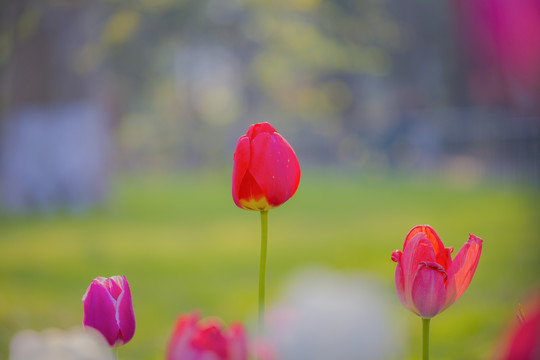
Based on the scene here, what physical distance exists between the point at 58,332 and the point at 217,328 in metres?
0.08

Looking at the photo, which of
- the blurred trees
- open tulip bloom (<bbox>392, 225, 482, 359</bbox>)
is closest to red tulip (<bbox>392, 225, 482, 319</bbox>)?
open tulip bloom (<bbox>392, 225, 482, 359</bbox>)

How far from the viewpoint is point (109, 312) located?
1.25ft

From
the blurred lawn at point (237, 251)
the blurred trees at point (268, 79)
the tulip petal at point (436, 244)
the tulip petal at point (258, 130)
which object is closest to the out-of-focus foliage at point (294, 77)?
the blurred trees at point (268, 79)

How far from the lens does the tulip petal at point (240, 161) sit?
44 centimetres

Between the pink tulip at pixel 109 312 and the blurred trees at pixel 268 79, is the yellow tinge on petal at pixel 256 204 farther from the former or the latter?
the blurred trees at pixel 268 79

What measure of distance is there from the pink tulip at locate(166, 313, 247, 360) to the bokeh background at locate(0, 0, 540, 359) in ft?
0.22

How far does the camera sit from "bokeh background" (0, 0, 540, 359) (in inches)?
104

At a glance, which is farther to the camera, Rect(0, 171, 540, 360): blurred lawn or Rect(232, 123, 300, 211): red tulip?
Rect(0, 171, 540, 360): blurred lawn

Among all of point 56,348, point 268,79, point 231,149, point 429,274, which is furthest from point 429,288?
point 231,149

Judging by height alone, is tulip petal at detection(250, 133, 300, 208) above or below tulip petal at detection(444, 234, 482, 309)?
above

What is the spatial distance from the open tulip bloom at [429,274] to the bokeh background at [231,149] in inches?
1.1

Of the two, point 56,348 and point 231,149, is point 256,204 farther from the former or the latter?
point 231,149

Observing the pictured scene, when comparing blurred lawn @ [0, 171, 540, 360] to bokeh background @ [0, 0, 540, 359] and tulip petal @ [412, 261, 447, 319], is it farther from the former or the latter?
tulip petal @ [412, 261, 447, 319]

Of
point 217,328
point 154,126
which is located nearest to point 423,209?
point 217,328
